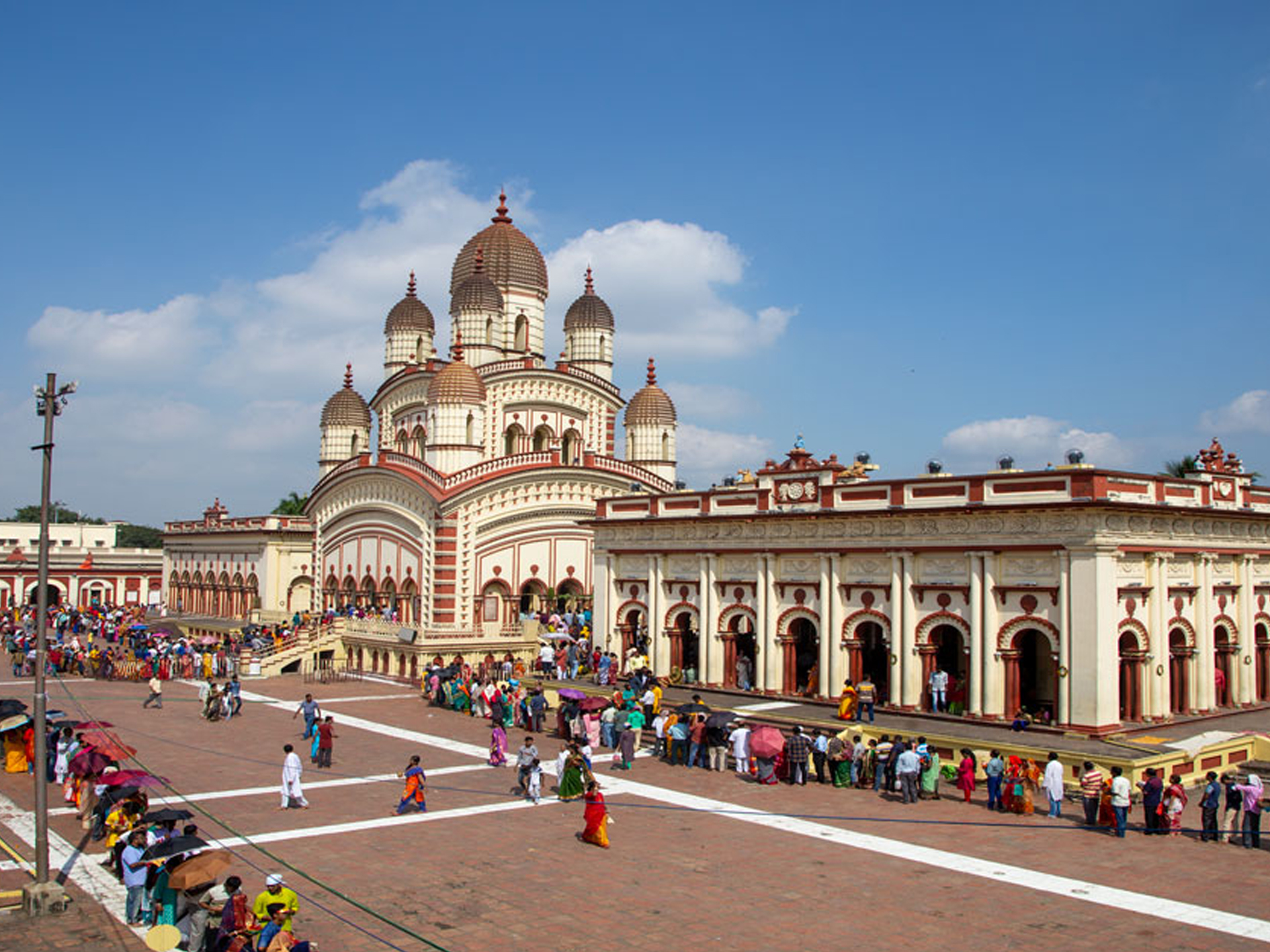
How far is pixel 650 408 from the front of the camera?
53.3 m

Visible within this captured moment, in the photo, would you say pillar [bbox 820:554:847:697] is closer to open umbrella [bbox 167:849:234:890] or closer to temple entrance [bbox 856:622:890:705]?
temple entrance [bbox 856:622:890:705]

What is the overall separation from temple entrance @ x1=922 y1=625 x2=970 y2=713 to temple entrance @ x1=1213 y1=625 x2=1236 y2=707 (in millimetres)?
6206

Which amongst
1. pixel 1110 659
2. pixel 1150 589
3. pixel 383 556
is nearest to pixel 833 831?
pixel 1110 659

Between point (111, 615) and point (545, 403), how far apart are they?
97.2 ft

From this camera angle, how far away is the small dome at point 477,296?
165 feet

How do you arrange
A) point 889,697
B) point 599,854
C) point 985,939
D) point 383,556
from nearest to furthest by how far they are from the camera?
point 985,939, point 599,854, point 889,697, point 383,556

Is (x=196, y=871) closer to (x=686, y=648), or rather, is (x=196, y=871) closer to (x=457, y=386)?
(x=686, y=648)

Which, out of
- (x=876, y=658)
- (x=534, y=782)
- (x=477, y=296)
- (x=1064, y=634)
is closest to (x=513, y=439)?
(x=477, y=296)

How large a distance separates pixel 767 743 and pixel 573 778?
4.15 metres

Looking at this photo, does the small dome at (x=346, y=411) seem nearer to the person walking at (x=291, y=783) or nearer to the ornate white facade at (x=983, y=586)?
the ornate white facade at (x=983, y=586)

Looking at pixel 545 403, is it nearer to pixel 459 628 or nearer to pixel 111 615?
pixel 459 628

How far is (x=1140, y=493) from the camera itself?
25.9 m

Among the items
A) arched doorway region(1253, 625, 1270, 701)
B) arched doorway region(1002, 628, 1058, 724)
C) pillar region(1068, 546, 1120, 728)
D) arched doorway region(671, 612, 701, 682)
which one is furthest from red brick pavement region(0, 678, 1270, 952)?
arched doorway region(1253, 625, 1270, 701)

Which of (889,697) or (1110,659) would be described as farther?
(889,697)
